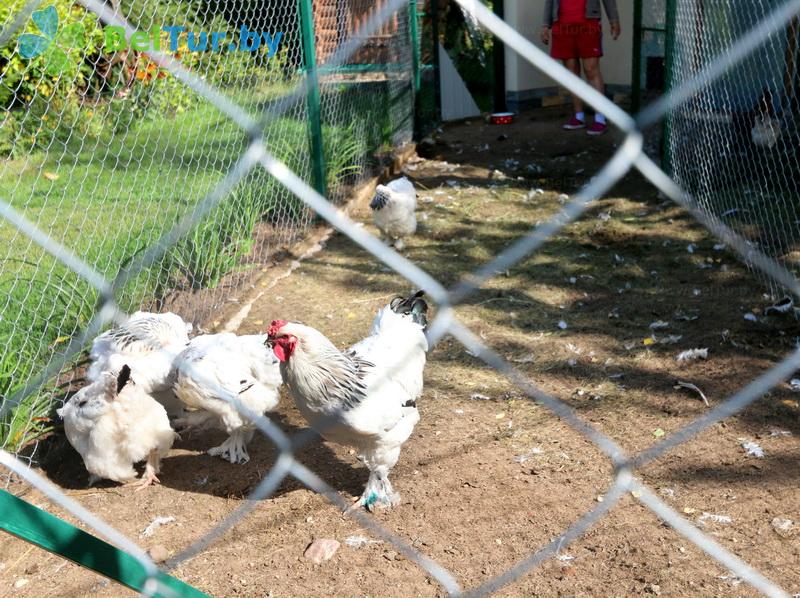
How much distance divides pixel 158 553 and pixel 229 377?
69cm

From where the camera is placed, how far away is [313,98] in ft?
18.7

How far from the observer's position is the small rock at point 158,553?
2721 mm

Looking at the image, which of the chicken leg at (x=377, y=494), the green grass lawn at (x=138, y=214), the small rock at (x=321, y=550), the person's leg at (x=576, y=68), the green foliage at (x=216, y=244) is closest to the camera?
the small rock at (x=321, y=550)

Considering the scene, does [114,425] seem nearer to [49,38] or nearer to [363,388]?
[363,388]

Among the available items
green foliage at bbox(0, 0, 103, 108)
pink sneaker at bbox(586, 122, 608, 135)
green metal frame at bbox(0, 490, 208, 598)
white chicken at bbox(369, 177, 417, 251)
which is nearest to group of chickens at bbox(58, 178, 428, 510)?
green metal frame at bbox(0, 490, 208, 598)

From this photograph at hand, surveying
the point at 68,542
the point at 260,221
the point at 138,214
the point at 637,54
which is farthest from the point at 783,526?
the point at 637,54

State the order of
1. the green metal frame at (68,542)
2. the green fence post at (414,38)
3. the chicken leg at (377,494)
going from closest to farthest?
the green metal frame at (68,542) → the chicken leg at (377,494) → the green fence post at (414,38)

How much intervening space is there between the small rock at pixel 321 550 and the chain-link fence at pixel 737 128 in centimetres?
346

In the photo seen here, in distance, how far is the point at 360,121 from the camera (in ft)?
22.2

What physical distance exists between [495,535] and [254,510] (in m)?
0.90

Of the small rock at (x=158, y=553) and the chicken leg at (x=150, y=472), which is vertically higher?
the chicken leg at (x=150, y=472)

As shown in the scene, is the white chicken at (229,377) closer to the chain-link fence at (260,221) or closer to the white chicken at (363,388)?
the chain-link fence at (260,221)

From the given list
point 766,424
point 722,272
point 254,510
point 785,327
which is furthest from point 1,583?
point 722,272

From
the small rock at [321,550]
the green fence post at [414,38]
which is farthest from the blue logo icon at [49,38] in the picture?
the small rock at [321,550]
